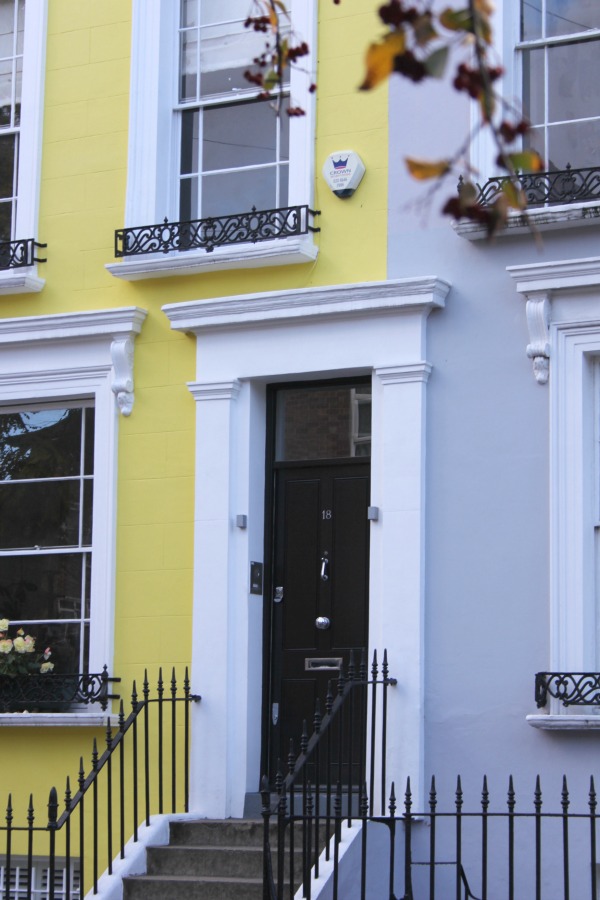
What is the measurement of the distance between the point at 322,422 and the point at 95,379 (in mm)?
1564

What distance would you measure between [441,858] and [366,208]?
152 inches

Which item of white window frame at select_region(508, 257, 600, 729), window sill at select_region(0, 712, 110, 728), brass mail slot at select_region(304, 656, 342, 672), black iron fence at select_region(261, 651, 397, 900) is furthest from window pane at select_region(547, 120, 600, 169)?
window sill at select_region(0, 712, 110, 728)

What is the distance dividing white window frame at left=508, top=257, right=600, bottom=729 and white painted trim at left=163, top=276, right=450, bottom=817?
2.25ft

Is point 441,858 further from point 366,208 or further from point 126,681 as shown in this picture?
point 366,208

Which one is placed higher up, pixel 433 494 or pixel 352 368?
pixel 352 368

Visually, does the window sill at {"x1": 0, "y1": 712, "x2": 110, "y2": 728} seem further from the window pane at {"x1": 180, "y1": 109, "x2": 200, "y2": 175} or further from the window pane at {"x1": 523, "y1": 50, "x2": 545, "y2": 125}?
the window pane at {"x1": 523, "y1": 50, "x2": 545, "y2": 125}

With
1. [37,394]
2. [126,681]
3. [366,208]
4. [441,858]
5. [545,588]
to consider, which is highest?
[366,208]

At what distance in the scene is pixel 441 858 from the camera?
8453 millimetres

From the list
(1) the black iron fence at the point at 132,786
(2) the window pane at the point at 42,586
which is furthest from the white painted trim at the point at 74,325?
(1) the black iron fence at the point at 132,786

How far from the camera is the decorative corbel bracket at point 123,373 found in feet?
32.2

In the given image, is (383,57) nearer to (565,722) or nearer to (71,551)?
(565,722)

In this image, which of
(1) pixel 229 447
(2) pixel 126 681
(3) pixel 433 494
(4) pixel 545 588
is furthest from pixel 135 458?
(4) pixel 545 588

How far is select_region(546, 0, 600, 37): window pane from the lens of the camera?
9070 mm

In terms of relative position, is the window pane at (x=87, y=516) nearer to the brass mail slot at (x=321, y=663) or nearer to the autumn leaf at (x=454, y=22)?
the brass mail slot at (x=321, y=663)
